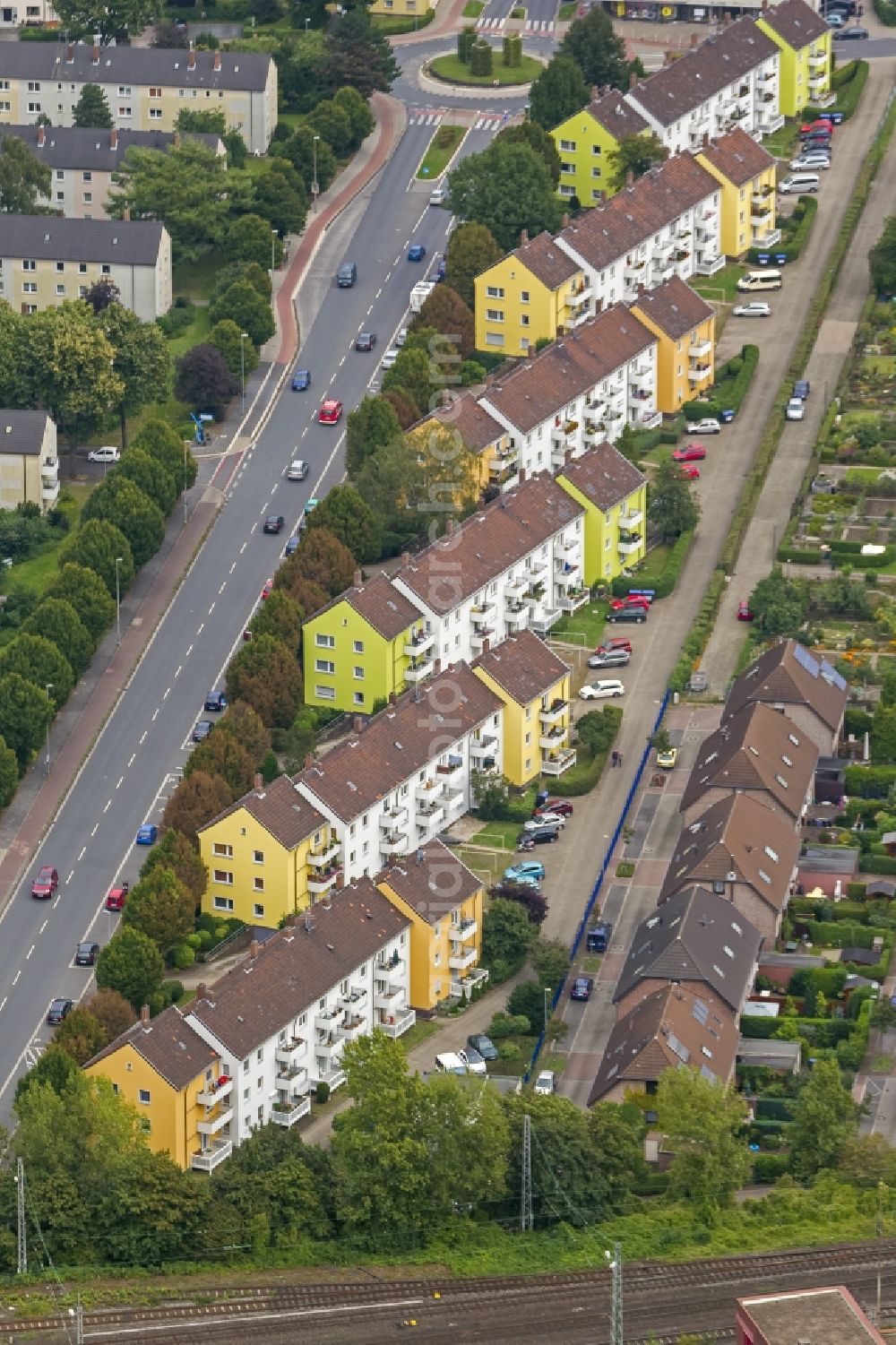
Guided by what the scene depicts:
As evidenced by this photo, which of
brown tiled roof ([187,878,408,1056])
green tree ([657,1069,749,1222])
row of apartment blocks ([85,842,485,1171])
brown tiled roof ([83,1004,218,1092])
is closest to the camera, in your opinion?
green tree ([657,1069,749,1222])

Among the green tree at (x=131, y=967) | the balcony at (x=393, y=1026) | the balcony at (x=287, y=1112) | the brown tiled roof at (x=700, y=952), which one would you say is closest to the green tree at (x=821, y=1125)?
the brown tiled roof at (x=700, y=952)

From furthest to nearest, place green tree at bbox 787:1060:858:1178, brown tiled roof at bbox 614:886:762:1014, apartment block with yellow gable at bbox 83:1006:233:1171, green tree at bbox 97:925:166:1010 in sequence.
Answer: green tree at bbox 97:925:166:1010
brown tiled roof at bbox 614:886:762:1014
apartment block with yellow gable at bbox 83:1006:233:1171
green tree at bbox 787:1060:858:1178

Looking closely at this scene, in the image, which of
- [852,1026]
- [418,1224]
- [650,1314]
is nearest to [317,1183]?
[418,1224]

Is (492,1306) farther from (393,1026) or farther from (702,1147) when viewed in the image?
(393,1026)

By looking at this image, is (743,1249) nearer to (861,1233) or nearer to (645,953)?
(861,1233)

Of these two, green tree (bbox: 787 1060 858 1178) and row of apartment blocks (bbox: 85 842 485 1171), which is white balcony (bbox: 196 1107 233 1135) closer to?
row of apartment blocks (bbox: 85 842 485 1171)

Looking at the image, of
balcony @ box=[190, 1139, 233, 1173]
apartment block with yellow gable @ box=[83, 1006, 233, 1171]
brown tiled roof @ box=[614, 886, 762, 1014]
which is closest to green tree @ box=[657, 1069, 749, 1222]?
brown tiled roof @ box=[614, 886, 762, 1014]

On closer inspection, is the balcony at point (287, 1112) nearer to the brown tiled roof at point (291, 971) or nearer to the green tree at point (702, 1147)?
the brown tiled roof at point (291, 971)
